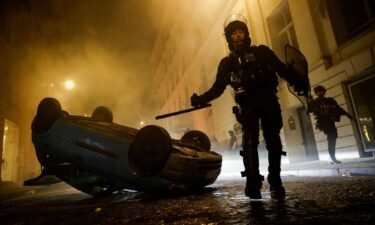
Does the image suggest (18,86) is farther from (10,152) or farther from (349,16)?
(349,16)

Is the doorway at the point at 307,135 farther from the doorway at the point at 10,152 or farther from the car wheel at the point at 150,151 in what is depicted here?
the doorway at the point at 10,152

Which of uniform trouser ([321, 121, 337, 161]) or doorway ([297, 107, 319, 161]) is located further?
doorway ([297, 107, 319, 161])

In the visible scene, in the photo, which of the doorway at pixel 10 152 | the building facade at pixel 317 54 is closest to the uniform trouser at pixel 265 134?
→ the building facade at pixel 317 54

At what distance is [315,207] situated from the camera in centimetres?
233

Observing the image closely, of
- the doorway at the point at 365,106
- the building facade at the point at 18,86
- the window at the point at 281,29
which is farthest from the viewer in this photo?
the building facade at the point at 18,86

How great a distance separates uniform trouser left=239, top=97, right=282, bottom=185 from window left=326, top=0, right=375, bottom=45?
7.02 meters

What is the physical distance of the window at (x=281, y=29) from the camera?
11758 mm

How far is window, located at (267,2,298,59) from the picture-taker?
1176 centimetres

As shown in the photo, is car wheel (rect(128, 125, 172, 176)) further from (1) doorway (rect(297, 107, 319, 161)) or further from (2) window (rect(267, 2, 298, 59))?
(2) window (rect(267, 2, 298, 59))

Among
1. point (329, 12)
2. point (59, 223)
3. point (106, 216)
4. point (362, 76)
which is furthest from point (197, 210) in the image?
point (329, 12)

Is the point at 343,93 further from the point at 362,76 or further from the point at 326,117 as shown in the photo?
the point at 326,117

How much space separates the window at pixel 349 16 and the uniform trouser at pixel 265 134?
7025 millimetres

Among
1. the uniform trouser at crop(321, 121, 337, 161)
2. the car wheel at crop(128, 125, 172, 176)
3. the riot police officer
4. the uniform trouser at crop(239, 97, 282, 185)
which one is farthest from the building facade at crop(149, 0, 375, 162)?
the car wheel at crop(128, 125, 172, 176)

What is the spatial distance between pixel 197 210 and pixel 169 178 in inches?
50.5
